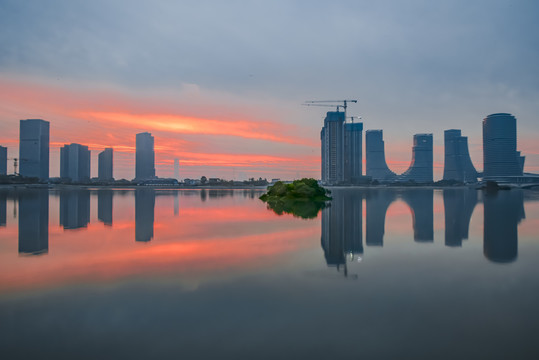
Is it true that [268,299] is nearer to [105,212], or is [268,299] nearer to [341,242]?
[341,242]

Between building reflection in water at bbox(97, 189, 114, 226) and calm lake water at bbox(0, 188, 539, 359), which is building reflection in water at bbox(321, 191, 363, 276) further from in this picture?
building reflection in water at bbox(97, 189, 114, 226)

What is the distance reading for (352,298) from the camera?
35.8 feet

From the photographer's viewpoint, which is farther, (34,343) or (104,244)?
(104,244)

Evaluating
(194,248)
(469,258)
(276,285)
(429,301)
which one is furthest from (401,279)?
(194,248)

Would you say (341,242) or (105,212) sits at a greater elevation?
(105,212)

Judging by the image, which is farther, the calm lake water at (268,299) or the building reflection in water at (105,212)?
the building reflection in water at (105,212)

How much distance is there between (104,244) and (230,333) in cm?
1576

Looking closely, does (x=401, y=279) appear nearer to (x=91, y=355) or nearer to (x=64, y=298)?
(x=91, y=355)

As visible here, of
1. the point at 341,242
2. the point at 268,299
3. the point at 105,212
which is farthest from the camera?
the point at 105,212

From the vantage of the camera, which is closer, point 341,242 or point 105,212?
point 341,242

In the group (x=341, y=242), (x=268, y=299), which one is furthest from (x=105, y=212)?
(x=268, y=299)

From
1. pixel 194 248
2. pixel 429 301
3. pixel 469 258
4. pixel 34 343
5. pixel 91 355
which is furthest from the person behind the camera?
pixel 194 248

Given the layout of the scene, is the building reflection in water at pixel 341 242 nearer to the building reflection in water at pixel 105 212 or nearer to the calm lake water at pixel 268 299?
the calm lake water at pixel 268 299

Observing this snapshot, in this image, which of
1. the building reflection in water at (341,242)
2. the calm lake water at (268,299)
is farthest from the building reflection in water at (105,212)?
the building reflection in water at (341,242)
